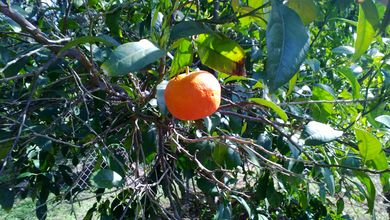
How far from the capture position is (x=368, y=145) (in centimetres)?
88

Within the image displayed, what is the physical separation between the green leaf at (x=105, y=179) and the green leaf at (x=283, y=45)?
60 cm

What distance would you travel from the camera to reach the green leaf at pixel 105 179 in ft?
2.97

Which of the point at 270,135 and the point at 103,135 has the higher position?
the point at 103,135

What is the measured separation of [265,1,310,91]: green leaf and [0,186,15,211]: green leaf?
3.97 ft

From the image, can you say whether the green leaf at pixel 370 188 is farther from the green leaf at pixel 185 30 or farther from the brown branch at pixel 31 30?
the brown branch at pixel 31 30

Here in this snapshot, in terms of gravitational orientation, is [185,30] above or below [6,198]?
above

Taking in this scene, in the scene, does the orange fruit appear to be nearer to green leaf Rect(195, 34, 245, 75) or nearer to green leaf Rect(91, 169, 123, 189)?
green leaf Rect(195, 34, 245, 75)

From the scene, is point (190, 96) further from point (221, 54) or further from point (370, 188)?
point (370, 188)

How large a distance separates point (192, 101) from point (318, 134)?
0.34 metres

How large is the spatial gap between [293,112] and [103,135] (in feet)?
2.06

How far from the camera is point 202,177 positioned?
4.52 feet

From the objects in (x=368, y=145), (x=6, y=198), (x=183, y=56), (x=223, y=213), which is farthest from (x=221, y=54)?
(x=6, y=198)

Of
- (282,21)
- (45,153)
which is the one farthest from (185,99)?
(45,153)

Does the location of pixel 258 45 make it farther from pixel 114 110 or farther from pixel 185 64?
pixel 185 64
